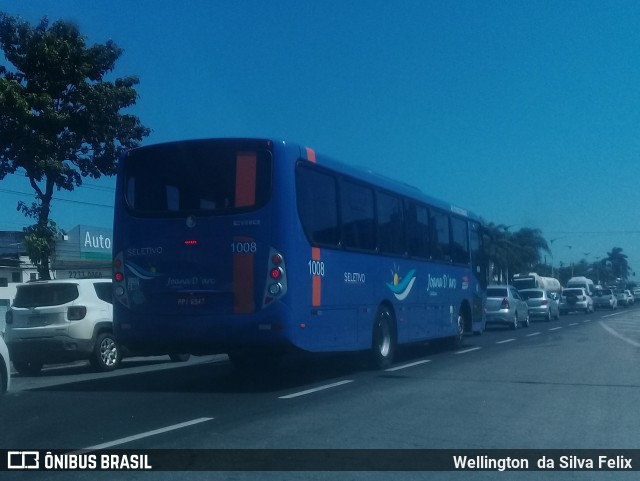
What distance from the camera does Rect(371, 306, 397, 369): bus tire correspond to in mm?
14531

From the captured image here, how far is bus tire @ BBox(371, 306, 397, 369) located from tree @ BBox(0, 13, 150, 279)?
8.72m

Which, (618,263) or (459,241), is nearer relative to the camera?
(459,241)

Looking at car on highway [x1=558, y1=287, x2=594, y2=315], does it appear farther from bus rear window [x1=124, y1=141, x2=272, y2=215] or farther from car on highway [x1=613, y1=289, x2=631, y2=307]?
bus rear window [x1=124, y1=141, x2=272, y2=215]

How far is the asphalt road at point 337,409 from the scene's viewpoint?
8.12 m

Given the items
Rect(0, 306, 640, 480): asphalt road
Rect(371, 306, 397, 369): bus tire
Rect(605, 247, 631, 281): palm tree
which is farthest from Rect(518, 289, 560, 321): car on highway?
Rect(605, 247, 631, 281): palm tree

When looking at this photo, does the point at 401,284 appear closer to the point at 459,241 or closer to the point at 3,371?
the point at 459,241

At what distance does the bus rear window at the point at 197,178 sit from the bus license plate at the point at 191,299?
1210 mm

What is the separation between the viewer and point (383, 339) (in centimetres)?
1491

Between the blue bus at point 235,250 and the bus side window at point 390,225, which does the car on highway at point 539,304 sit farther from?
the blue bus at point 235,250

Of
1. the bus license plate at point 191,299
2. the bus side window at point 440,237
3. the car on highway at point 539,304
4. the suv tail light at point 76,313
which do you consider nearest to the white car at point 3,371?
the bus license plate at point 191,299

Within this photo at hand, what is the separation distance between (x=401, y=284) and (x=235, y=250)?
205 inches

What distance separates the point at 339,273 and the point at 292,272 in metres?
1.70

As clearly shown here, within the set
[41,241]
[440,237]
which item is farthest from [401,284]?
[41,241]

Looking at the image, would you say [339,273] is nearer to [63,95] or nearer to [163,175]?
[163,175]
